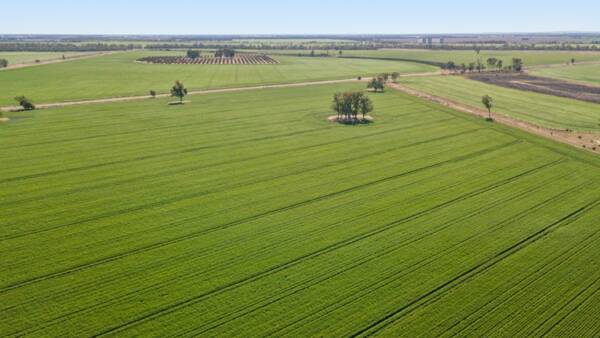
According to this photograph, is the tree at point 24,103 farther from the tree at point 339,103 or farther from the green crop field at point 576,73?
the green crop field at point 576,73

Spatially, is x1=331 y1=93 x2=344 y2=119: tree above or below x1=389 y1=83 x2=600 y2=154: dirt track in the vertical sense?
above

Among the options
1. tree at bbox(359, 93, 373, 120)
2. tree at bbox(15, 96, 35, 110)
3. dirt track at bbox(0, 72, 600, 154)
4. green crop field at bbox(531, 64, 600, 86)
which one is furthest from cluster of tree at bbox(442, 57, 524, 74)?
tree at bbox(15, 96, 35, 110)

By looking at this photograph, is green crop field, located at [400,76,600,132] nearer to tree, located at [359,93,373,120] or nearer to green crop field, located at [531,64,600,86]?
tree, located at [359,93,373,120]

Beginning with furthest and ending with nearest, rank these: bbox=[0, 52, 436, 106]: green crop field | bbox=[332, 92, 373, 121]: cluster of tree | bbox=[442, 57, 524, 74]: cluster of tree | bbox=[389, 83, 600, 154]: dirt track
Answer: bbox=[442, 57, 524, 74]: cluster of tree
bbox=[0, 52, 436, 106]: green crop field
bbox=[332, 92, 373, 121]: cluster of tree
bbox=[389, 83, 600, 154]: dirt track

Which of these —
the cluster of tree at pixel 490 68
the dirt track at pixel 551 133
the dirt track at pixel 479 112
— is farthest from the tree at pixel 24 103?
the cluster of tree at pixel 490 68

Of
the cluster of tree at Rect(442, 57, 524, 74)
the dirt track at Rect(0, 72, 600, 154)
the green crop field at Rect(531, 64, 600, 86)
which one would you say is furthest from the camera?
the cluster of tree at Rect(442, 57, 524, 74)

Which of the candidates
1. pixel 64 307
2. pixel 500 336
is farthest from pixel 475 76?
pixel 64 307

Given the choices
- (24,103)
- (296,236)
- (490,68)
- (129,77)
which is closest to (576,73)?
(490,68)
